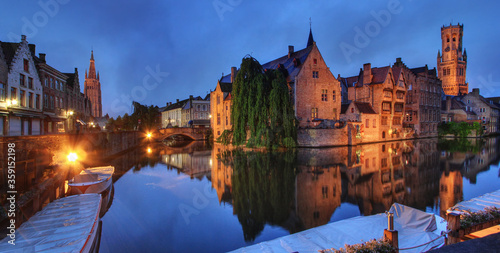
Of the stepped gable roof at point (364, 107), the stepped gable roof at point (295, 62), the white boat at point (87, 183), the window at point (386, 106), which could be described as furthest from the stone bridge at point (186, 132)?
the white boat at point (87, 183)

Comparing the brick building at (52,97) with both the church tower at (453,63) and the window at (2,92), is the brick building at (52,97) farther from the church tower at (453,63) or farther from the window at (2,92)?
the church tower at (453,63)

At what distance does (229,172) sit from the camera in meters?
19.6

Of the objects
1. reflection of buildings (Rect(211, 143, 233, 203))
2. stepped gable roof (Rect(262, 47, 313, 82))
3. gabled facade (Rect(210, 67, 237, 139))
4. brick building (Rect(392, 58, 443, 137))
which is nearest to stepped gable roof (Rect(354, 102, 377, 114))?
stepped gable roof (Rect(262, 47, 313, 82))

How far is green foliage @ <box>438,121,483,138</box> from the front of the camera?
179 ft

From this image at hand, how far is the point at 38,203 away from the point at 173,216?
18.6ft

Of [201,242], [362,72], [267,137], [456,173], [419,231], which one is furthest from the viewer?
[362,72]

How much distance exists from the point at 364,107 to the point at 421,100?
18784 millimetres

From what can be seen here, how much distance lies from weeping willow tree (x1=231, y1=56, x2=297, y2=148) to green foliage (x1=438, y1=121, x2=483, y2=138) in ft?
146

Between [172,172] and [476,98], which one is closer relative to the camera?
[172,172]

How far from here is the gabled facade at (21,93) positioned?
21.1 m

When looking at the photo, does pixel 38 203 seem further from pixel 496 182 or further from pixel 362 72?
pixel 362 72

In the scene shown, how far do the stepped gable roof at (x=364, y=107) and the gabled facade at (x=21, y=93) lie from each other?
4043cm

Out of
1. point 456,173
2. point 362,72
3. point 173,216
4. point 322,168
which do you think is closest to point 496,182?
point 456,173

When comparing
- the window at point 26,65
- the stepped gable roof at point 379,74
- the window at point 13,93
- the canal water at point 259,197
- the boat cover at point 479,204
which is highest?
the stepped gable roof at point 379,74
